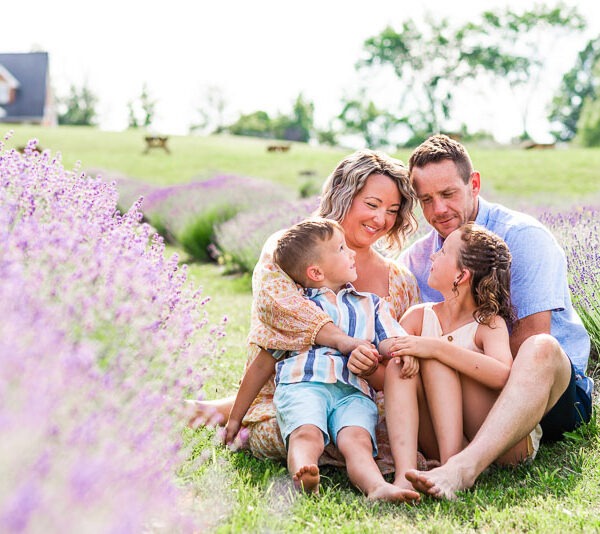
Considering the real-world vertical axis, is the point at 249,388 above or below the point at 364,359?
below

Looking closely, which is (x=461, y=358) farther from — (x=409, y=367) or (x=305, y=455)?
(x=305, y=455)

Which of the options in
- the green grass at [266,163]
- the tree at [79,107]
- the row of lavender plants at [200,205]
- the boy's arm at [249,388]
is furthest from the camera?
the tree at [79,107]

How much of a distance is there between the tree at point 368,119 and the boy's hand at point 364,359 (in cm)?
4961

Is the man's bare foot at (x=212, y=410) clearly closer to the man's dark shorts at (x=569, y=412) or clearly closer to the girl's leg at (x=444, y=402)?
the girl's leg at (x=444, y=402)

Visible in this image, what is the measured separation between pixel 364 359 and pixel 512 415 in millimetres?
557

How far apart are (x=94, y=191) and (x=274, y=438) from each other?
3.90 feet

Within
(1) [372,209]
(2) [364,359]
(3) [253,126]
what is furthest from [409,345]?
(3) [253,126]

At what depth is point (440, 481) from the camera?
252 cm

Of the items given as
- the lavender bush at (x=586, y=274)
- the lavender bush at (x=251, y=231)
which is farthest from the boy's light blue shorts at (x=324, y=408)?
the lavender bush at (x=251, y=231)

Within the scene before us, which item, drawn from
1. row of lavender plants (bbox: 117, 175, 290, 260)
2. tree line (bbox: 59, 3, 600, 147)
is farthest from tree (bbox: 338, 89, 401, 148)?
row of lavender plants (bbox: 117, 175, 290, 260)

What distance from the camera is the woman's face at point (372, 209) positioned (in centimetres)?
332

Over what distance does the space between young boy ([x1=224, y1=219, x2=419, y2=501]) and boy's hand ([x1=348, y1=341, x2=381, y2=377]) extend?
0.04 ft

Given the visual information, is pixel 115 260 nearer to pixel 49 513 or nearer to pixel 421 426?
pixel 49 513

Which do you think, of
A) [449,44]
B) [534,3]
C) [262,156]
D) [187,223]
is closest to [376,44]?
[449,44]
